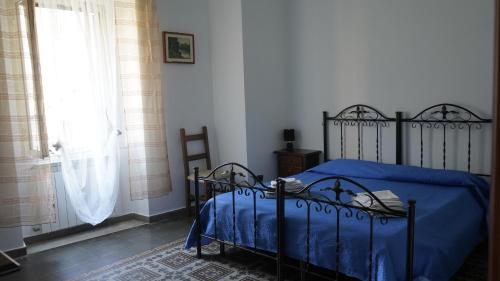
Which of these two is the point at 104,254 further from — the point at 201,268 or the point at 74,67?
the point at 74,67

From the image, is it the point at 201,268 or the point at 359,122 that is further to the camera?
the point at 359,122

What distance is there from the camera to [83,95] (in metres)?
3.92

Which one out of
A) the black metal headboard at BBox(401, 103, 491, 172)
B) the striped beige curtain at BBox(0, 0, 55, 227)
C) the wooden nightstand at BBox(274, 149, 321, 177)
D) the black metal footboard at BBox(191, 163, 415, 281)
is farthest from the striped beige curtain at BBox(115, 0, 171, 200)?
the black metal headboard at BBox(401, 103, 491, 172)

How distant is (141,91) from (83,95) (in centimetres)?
53

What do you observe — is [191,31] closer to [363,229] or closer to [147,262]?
[147,262]

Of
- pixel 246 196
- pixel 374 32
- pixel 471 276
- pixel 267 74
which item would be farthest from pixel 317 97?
pixel 471 276

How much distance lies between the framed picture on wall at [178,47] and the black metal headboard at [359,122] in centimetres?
160

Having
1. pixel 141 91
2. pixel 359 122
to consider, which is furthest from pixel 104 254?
pixel 359 122

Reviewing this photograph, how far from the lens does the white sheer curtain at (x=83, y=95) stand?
12.1 ft

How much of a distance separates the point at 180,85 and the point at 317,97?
150 cm

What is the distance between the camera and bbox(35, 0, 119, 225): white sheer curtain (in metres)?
3.70

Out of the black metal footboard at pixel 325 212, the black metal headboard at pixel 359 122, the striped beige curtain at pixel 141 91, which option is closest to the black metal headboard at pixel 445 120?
the black metal headboard at pixel 359 122

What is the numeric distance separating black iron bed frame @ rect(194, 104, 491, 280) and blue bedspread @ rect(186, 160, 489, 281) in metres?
0.04

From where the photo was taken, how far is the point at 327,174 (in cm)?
397
